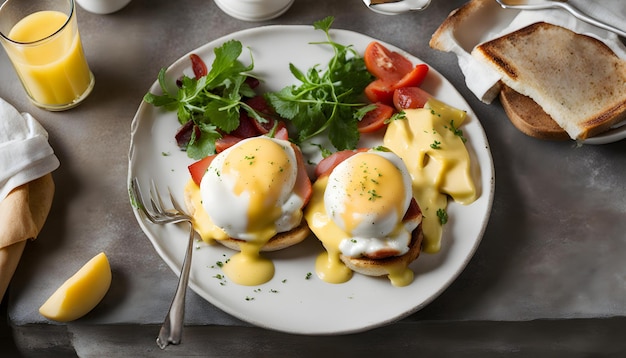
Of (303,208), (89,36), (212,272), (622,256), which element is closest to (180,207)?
(212,272)

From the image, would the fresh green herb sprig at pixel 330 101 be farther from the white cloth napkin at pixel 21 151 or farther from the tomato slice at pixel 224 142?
the white cloth napkin at pixel 21 151

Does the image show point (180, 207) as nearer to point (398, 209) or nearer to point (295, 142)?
point (295, 142)

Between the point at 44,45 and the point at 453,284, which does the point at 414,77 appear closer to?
the point at 453,284

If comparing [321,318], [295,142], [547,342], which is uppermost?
[295,142]

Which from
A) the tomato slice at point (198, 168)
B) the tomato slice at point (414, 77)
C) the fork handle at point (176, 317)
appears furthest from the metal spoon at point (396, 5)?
the fork handle at point (176, 317)

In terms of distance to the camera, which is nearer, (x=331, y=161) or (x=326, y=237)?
(x=326, y=237)

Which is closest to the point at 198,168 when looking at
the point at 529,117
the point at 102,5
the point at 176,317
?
the point at 176,317
